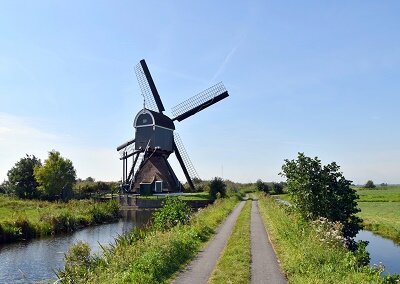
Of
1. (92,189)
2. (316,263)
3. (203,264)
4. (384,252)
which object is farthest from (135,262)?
(92,189)

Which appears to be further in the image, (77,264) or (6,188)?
(6,188)

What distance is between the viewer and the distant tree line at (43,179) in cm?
6191

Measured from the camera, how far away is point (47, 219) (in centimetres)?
3425

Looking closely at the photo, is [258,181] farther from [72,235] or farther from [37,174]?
[72,235]

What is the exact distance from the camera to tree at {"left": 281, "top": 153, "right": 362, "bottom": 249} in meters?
24.8

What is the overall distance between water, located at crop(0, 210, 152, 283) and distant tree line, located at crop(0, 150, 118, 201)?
29.2m

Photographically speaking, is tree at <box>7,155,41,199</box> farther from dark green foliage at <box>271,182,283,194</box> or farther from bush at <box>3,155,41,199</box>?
dark green foliage at <box>271,182,283,194</box>

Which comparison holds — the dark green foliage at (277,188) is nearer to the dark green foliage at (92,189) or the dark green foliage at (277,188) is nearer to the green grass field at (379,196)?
the green grass field at (379,196)

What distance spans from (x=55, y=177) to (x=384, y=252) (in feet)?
157

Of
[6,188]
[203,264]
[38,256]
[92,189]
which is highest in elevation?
[6,188]

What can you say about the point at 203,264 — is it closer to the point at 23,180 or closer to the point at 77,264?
the point at 77,264

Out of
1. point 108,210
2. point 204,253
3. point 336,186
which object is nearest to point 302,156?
point 336,186

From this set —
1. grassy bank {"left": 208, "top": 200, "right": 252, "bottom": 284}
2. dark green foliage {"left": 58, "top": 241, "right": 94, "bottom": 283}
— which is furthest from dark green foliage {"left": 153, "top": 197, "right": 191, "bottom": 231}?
dark green foliage {"left": 58, "top": 241, "right": 94, "bottom": 283}

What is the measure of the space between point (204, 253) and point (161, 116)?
48.7 m
